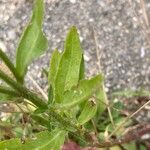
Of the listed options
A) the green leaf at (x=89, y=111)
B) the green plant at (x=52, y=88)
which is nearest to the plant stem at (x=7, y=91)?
the green plant at (x=52, y=88)

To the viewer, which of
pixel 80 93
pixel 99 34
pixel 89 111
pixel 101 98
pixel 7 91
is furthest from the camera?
pixel 99 34

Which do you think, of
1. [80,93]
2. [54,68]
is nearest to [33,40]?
[54,68]

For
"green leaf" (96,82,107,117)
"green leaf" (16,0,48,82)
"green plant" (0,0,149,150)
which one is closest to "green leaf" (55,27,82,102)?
"green plant" (0,0,149,150)

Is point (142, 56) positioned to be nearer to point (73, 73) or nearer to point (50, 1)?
point (50, 1)

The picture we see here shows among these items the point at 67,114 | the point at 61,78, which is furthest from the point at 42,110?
the point at 67,114

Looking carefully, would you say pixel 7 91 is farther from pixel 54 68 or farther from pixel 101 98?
pixel 101 98

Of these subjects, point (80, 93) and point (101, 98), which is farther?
point (101, 98)

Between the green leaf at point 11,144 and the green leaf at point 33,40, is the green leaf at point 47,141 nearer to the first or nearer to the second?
the green leaf at point 11,144
